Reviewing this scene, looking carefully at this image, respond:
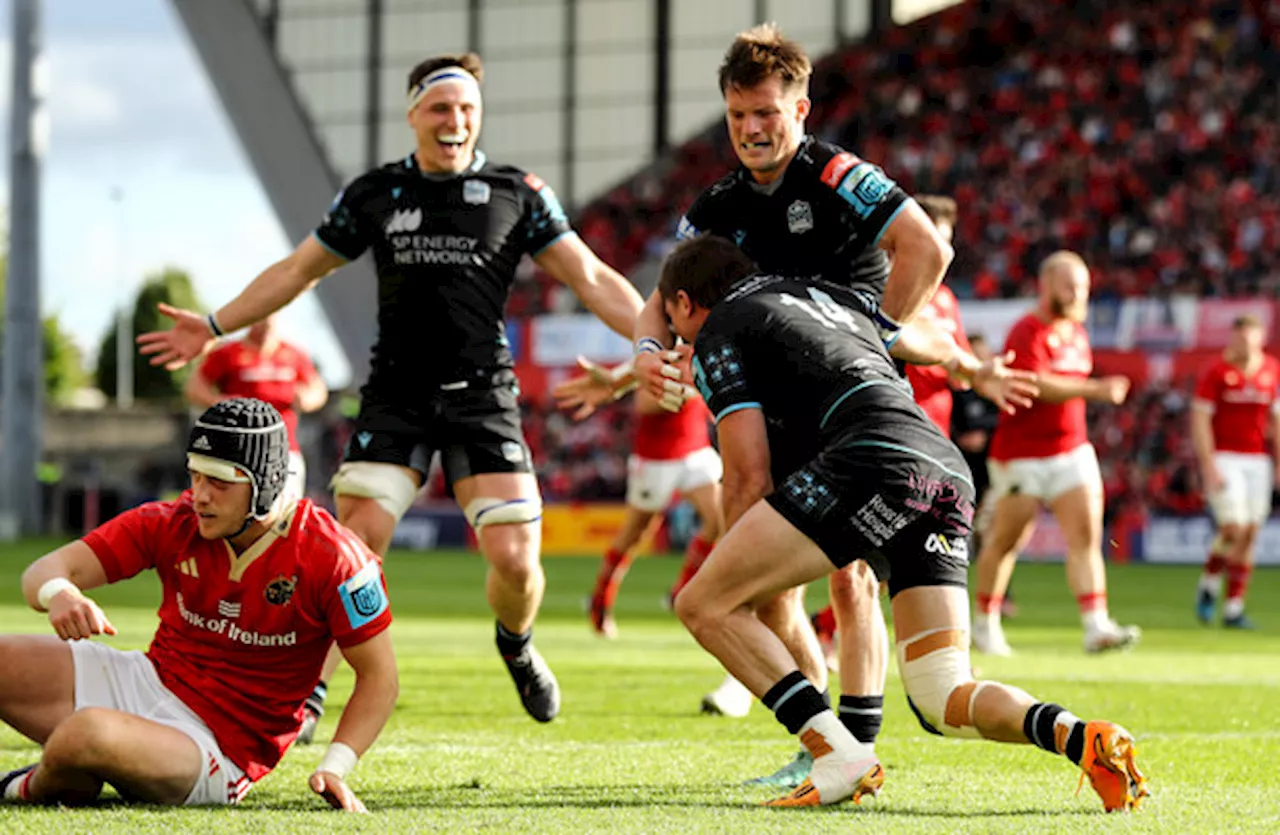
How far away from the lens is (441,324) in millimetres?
7227

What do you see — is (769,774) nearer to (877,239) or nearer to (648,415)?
(877,239)

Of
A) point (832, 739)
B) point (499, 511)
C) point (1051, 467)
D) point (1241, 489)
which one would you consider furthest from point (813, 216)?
point (1241, 489)

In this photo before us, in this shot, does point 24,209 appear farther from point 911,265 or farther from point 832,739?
point 832,739

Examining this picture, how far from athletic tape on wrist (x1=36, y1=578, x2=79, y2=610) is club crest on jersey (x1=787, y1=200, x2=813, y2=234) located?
2.58 m

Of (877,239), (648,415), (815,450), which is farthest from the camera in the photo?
(648,415)

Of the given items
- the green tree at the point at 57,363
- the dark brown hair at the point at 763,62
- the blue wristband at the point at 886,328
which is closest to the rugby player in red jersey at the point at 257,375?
the dark brown hair at the point at 763,62

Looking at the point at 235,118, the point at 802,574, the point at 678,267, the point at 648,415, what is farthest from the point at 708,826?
the point at 235,118

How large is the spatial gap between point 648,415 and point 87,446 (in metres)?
48.9

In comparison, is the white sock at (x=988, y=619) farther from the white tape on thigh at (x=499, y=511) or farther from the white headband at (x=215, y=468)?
the white headband at (x=215, y=468)

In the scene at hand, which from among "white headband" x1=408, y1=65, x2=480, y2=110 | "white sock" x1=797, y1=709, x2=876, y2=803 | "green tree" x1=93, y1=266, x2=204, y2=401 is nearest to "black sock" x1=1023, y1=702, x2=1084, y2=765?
"white sock" x1=797, y1=709, x2=876, y2=803

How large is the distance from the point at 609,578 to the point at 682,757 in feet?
22.2

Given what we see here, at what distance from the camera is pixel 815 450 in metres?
5.42

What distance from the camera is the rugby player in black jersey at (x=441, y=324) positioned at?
283 inches

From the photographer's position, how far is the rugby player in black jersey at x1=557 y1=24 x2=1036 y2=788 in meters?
5.74
